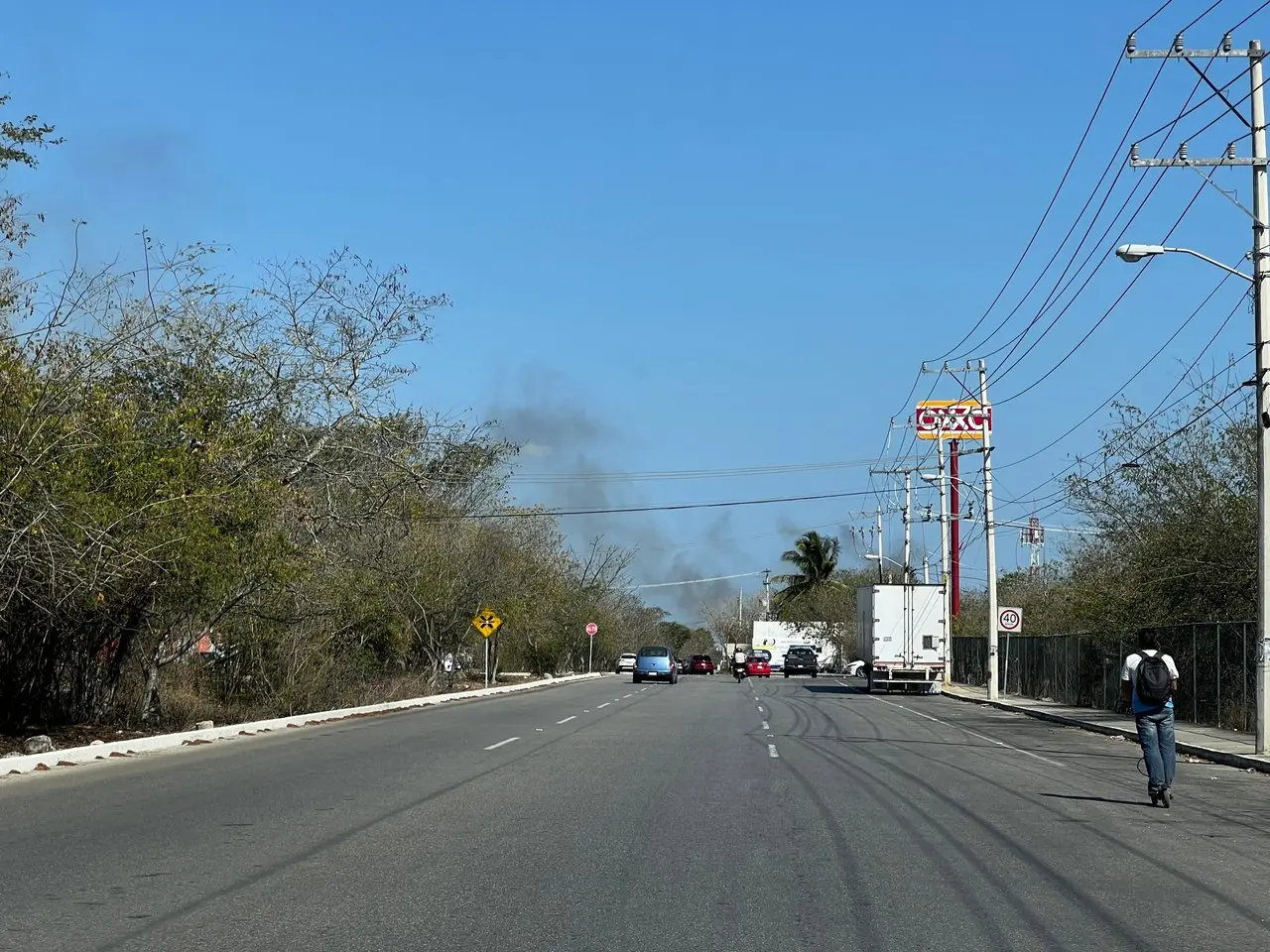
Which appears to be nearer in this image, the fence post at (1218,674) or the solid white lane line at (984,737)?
the solid white lane line at (984,737)

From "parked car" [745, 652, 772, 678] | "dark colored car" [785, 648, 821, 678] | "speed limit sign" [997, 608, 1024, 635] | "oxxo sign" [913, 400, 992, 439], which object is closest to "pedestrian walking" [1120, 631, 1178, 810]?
"speed limit sign" [997, 608, 1024, 635]

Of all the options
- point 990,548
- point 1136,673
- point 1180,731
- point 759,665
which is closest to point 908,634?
point 990,548

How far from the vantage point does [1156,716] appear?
48.1ft

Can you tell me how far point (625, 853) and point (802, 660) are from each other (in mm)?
70673

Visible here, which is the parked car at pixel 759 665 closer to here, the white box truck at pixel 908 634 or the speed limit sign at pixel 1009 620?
the white box truck at pixel 908 634

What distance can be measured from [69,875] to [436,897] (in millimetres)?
2710

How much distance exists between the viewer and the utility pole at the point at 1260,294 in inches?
843

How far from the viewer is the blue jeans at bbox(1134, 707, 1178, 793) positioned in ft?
48.0

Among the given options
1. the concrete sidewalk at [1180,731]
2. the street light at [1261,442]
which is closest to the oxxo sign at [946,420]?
the concrete sidewalk at [1180,731]

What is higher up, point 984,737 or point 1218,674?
point 1218,674

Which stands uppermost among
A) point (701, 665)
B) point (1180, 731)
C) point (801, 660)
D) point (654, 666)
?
point (801, 660)

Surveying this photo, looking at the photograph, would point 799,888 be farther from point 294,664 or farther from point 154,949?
point 294,664

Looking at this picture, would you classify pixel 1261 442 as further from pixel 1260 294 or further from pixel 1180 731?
pixel 1180 731

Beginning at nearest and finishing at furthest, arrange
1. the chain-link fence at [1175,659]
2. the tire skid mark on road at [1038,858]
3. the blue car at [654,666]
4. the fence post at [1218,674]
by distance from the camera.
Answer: the tire skid mark on road at [1038,858], the chain-link fence at [1175,659], the fence post at [1218,674], the blue car at [654,666]
